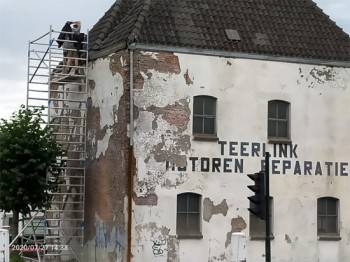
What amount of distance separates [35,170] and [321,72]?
1022cm

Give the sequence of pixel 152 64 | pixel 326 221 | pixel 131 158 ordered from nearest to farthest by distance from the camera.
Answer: pixel 131 158
pixel 152 64
pixel 326 221

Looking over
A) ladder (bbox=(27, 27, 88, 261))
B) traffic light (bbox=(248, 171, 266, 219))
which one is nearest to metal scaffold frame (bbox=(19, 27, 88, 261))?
ladder (bbox=(27, 27, 88, 261))

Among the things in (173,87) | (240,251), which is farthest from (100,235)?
(240,251)

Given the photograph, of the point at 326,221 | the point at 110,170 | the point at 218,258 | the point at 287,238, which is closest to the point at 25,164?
the point at 110,170

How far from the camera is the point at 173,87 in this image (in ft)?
Answer: 81.6

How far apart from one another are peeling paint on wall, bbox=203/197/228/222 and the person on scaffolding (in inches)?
250

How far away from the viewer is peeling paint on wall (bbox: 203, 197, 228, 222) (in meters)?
25.0

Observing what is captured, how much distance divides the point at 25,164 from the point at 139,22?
5.79 meters

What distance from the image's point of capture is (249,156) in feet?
85.0

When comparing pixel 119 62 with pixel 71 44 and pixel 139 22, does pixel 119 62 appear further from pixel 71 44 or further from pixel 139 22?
pixel 71 44

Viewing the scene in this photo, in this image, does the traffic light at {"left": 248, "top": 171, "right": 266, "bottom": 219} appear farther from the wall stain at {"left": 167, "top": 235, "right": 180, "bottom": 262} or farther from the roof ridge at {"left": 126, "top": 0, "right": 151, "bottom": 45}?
the roof ridge at {"left": 126, "top": 0, "right": 151, "bottom": 45}

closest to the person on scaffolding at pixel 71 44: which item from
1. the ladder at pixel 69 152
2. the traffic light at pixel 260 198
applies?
the ladder at pixel 69 152

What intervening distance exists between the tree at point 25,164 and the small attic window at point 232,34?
677cm

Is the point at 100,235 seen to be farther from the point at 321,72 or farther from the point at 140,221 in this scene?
the point at 321,72
